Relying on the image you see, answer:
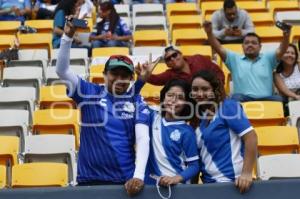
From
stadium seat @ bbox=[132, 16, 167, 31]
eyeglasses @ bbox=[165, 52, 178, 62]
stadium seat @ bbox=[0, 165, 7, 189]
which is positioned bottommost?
stadium seat @ bbox=[0, 165, 7, 189]

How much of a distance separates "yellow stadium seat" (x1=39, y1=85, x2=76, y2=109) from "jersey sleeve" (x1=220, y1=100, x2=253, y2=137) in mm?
3628

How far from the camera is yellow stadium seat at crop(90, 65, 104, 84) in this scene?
834 cm

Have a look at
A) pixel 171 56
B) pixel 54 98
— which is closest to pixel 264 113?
pixel 171 56

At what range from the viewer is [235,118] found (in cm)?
439

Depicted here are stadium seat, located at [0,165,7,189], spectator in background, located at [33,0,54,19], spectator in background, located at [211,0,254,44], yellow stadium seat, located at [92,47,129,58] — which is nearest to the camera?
stadium seat, located at [0,165,7,189]

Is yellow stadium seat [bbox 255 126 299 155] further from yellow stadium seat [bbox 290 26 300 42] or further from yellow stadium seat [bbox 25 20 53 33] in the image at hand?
yellow stadium seat [bbox 25 20 53 33]

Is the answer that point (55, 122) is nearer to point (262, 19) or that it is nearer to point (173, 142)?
point (173, 142)

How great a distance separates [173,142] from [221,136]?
0.31 meters

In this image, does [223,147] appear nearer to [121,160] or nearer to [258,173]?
[121,160]

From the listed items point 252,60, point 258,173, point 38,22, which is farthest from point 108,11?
point 258,173

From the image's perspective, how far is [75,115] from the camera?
7.34 metres

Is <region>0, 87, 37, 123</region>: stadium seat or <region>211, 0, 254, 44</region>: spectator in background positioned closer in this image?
<region>0, 87, 37, 123</region>: stadium seat

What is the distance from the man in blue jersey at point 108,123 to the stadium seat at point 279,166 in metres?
1.42

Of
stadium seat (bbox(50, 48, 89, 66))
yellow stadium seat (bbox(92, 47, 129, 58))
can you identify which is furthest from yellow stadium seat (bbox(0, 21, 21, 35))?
yellow stadium seat (bbox(92, 47, 129, 58))
